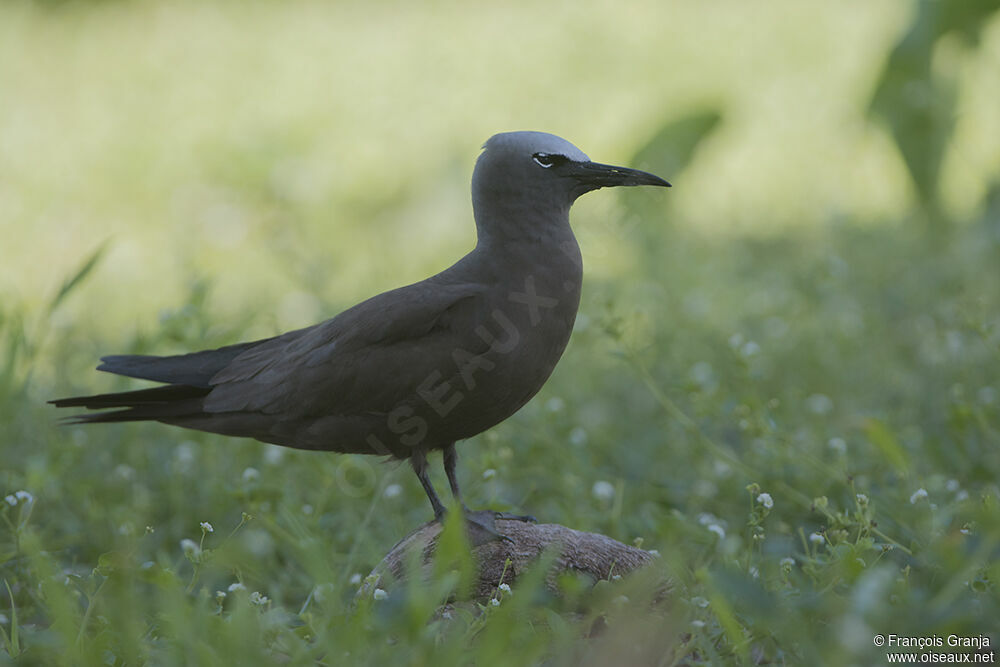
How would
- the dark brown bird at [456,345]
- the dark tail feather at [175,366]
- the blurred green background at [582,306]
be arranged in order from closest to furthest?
1. the blurred green background at [582,306]
2. the dark brown bird at [456,345]
3. the dark tail feather at [175,366]

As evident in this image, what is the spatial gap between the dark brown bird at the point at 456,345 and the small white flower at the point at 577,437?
3.08 feet

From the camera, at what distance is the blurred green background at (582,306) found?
2287mm

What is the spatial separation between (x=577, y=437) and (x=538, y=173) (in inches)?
52.4

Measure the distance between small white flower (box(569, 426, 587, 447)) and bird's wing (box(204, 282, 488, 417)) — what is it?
120cm

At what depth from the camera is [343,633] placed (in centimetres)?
203

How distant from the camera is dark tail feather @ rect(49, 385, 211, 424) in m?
2.96

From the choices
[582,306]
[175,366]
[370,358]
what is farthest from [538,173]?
[582,306]

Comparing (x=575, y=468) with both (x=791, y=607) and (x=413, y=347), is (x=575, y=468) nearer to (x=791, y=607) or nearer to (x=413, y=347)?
(x=413, y=347)

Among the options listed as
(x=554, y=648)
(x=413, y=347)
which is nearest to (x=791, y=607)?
(x=554, y=648)

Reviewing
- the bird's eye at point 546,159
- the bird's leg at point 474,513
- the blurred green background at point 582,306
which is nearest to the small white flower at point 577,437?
the blurred green background at point 582,306

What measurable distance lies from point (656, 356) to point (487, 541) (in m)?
2.20

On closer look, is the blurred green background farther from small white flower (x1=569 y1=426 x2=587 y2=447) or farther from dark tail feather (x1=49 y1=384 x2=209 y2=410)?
dark tail feather (x1=49 y1=384 x2=209 y2=410)

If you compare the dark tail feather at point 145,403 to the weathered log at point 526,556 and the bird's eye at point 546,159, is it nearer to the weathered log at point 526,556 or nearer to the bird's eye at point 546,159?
the weathered log at point 526,556

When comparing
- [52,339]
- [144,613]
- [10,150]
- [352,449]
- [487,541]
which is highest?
[10,150]
